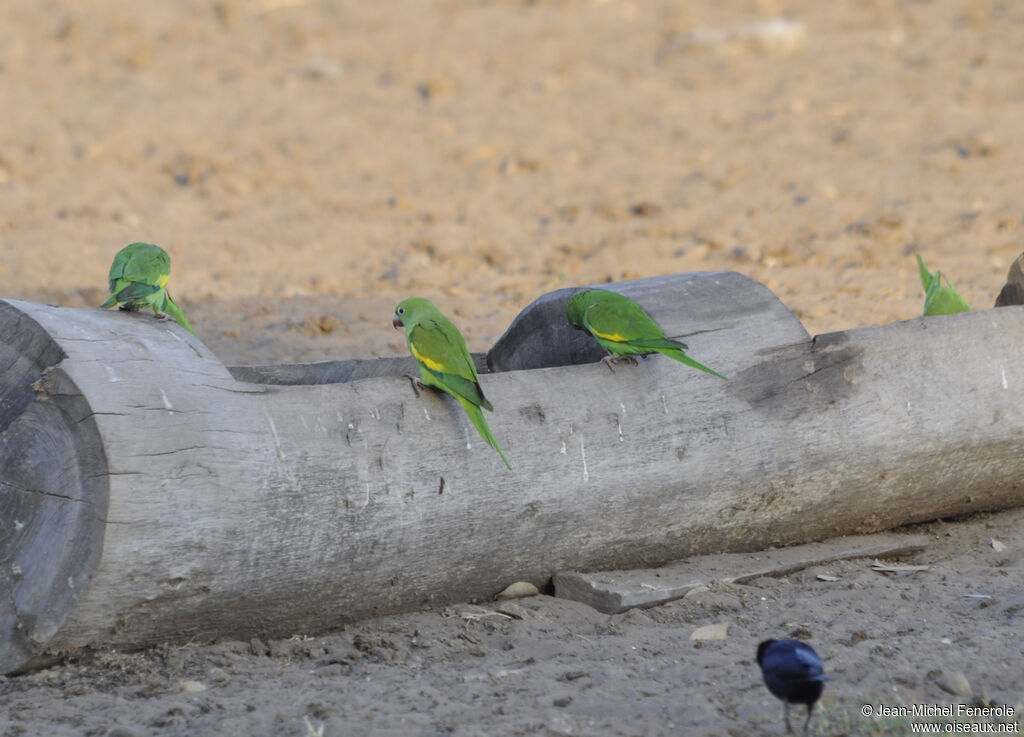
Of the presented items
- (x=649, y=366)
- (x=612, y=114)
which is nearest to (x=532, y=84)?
(x=612, y=114)

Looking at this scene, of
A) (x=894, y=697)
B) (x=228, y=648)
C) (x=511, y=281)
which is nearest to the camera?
(x=894, y=697)

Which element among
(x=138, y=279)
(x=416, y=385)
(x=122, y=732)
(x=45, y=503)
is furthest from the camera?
(x=138, y=279)

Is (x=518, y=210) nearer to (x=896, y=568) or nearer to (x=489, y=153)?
(x=489, y=153)

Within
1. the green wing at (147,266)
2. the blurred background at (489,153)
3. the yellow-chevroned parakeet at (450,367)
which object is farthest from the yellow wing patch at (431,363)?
the blurred background at (489,153)

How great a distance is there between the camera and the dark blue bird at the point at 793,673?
2.47 m

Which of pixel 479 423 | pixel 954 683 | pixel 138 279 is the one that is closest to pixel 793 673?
pixel 954 683

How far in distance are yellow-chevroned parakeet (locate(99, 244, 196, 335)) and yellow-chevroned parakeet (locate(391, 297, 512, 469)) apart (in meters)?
0.77

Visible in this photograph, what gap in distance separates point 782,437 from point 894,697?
114 cm

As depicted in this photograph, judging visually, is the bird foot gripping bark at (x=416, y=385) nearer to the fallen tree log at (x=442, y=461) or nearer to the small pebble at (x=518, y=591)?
the fallen tree log at (x=442, y=461)

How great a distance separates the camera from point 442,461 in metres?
3.31

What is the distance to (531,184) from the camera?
9.22m

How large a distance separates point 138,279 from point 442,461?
1190 mm

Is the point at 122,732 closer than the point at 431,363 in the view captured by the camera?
Yes

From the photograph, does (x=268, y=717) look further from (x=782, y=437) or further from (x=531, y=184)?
(x=531, y=184)
